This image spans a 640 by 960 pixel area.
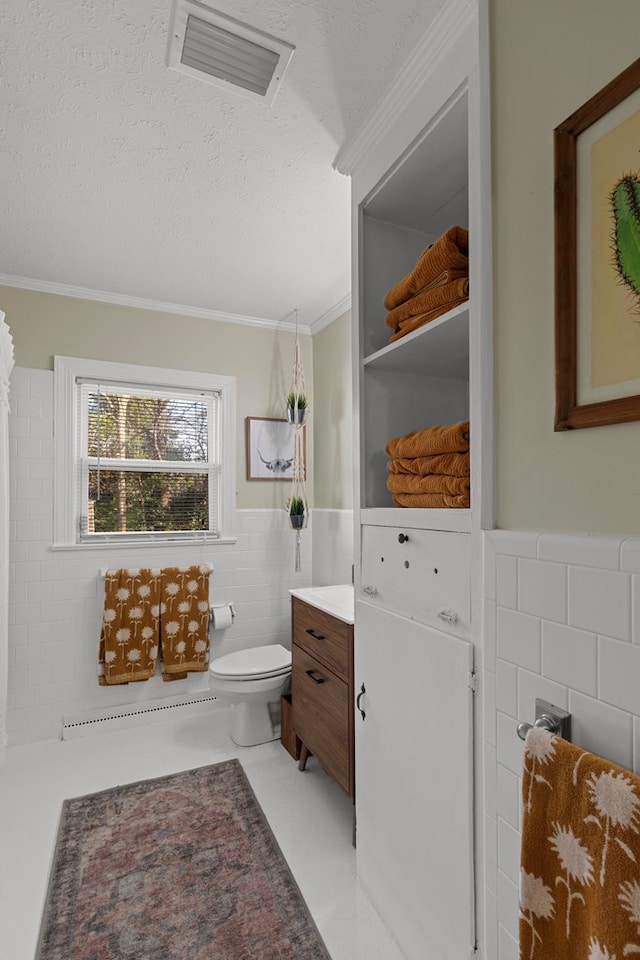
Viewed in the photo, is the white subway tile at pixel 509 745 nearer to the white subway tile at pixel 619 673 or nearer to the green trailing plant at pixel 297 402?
the white subway tile at pixel 619 673

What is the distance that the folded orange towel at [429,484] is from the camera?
124 cm

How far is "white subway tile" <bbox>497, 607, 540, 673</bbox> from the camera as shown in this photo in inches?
38.8

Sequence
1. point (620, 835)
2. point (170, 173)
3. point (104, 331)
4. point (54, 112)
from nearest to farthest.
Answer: point (620, 835) < point (54, 112) < point (170, 173) < point (104, 331)

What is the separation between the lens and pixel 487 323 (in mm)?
1111

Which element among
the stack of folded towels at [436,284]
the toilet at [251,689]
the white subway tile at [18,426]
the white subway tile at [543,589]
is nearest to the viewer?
the white subway tile at [543,589]

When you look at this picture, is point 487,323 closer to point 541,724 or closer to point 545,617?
point 545,617

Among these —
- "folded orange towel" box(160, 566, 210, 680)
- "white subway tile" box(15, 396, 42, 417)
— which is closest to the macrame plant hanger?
"folded orange towel" box(160, 566, 210, 680)

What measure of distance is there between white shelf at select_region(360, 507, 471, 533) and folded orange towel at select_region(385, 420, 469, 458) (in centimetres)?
16

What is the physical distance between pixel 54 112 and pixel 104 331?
144 centimetres

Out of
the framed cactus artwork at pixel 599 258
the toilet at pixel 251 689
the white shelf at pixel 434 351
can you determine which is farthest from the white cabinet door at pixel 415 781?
the toilet at pixel 251 689

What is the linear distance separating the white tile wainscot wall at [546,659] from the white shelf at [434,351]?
1.88 ft

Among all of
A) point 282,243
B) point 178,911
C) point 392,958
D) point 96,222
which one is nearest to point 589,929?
point 392,958

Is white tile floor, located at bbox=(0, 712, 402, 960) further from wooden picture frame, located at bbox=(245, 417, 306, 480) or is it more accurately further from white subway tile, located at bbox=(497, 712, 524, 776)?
wooden picture frame, located at bbox=(245, 417, 306, 480)

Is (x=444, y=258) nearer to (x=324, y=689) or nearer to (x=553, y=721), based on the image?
(x=553, y=721)
